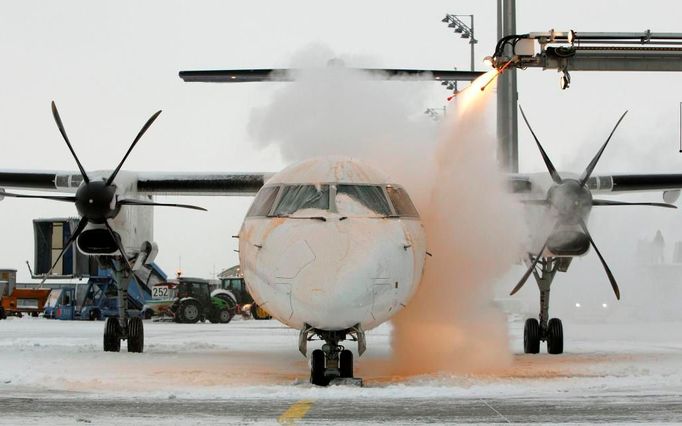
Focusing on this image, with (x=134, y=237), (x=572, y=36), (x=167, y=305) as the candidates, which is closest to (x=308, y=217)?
(x=572, y=36)

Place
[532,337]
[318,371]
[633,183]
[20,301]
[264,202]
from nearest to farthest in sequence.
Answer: [318,371], [264,202], [532,337], [633,183], [20,301]

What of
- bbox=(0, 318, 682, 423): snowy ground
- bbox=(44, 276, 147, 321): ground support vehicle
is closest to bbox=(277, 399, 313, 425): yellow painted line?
bbox=(0, 318, 682, 423): snowy ground

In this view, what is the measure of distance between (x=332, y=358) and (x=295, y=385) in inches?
21.6

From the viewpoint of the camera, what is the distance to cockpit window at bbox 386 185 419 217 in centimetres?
1318

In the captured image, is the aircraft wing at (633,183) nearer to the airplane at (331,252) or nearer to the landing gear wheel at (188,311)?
the airplane at (331,252)

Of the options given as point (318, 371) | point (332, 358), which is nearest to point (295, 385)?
point (318, 371)

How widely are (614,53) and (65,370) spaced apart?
10.4 metres

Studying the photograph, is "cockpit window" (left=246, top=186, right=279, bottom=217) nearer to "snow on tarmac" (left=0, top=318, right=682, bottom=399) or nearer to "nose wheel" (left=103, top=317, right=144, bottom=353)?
"snow on tarmac" (left=0, top=318, right=682, bottom=399)

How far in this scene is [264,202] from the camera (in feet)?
43.4

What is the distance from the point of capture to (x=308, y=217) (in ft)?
40.3

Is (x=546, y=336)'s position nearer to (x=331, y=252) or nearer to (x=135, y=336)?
(x=135, y=336)

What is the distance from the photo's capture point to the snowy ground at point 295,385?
1006 cm

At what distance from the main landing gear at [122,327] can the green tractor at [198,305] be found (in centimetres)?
2318

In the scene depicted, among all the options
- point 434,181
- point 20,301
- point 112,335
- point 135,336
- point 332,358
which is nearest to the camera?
point 332,358
